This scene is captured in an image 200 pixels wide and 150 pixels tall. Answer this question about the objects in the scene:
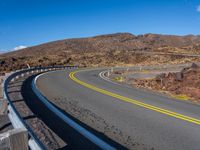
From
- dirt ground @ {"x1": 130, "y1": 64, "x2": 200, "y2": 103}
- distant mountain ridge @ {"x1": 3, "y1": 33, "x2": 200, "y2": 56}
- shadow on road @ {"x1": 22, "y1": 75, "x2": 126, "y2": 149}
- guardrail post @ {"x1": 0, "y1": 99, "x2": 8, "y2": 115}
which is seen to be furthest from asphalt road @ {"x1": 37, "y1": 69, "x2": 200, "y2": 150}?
distant mountain ridge @ {"x1": 3, "y1": 33, "x2": 200, "y2": 56}

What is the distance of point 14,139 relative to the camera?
3.83 meters

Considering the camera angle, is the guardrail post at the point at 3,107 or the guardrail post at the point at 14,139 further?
the guardrail post at the point at 3,107

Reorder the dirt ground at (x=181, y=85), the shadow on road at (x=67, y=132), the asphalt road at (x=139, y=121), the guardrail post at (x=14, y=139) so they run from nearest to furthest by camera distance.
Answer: the guardrail post at (x=14, y=139)
the shadow on road at (x=67, y=132)
the asphalt road at (x=139, y=121)
the dirt ground at (x=181, y=85)

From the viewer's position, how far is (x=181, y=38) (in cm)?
19338

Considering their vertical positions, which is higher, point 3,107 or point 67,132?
point 3,107

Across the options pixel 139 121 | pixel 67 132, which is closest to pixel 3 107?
pixel 67 132

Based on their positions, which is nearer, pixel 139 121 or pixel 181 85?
pixel 139 121

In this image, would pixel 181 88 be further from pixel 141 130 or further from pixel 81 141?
pixel 81 141

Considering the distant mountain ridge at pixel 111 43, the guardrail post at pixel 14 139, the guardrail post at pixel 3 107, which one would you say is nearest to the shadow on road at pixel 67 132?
the guardrail post at pixel 3 107

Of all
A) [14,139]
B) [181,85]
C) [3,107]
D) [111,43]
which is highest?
[14,139]

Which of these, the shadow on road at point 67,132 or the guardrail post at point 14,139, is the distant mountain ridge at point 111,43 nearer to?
the shadow on road at point 67,132

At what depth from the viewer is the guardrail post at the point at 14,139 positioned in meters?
3.77

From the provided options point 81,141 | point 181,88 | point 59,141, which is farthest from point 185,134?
point 181,88

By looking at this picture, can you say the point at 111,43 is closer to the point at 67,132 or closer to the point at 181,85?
the point at 181,85
